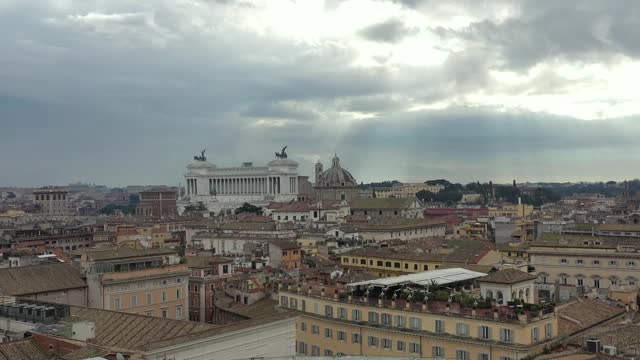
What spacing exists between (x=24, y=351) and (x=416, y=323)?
15573 millimetres

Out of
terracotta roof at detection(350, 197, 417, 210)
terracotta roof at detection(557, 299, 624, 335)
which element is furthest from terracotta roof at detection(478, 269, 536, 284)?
terracotta roof at detection(350, 197, 417, 210)

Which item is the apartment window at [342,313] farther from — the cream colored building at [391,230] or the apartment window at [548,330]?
the cream colored building at [391,230]

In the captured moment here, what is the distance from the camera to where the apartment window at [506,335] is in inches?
1082

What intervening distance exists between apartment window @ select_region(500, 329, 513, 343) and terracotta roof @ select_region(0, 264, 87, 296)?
23073 millimetres

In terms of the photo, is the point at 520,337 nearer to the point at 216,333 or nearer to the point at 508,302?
the point at 508,302

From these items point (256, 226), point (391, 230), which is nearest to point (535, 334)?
point (391, 230)

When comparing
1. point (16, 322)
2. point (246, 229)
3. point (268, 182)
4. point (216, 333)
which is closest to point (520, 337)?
point (216, 333)

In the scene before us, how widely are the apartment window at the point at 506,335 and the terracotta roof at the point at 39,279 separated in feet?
75.7

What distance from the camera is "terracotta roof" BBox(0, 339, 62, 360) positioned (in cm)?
2097

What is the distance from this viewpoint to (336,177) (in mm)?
178375

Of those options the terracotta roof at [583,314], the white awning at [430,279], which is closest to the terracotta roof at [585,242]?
the terracotta roof at [583,314]

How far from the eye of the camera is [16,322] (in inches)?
1050

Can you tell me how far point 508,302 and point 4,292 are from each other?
23.8 meters

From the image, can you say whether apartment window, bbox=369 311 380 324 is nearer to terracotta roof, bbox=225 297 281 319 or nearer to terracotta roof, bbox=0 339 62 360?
terracotta roof, bbox=225 297 281 319
